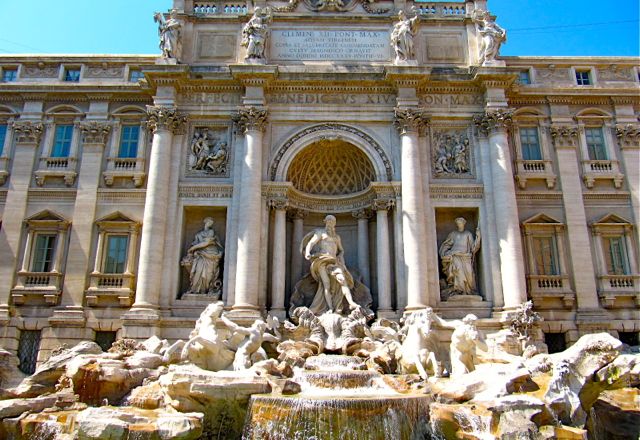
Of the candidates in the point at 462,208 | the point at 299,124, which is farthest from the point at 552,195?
the point at 299,124

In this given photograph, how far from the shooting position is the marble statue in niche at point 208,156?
20922 mm

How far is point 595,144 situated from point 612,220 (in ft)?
11.5

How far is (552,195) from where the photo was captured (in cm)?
2134

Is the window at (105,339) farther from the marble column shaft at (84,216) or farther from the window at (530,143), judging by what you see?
the window at (530,143)

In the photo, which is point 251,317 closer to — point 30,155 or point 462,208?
point 462,208

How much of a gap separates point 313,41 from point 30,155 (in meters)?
13.0

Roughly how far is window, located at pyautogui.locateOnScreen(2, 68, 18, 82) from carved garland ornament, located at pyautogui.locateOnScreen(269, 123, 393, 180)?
41.9 ft

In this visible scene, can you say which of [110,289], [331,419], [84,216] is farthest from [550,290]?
[84,216]

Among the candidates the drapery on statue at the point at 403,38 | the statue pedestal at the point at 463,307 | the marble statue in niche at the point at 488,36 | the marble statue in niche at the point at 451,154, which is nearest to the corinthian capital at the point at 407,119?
the marble statue in niche at the point at 451,154

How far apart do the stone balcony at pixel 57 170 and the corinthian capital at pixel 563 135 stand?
66.6 ft

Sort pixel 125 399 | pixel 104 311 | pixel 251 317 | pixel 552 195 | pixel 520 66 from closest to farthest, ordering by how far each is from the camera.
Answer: pixel 125 399
pixel 251 317
pixel 104 311
pixel 552 195
pixel 520 66

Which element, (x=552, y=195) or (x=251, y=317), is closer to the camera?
(x=251, y=317)

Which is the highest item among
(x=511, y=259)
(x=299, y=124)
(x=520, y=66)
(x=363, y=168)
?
(x=520, y=66)

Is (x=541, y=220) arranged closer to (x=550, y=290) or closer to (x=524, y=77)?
(x=550, y=290)
